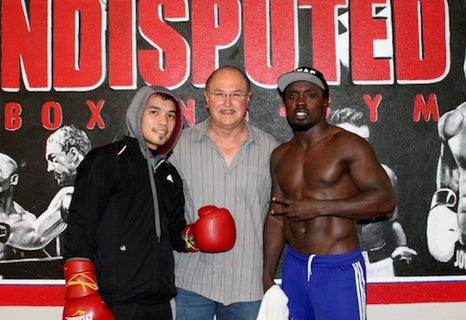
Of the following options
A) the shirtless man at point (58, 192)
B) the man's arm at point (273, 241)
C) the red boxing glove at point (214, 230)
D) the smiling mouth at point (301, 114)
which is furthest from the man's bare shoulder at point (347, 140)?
the shirtless man at point (58, 192)

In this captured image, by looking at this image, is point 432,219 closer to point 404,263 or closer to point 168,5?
point 404,263

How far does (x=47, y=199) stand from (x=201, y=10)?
1301 mm

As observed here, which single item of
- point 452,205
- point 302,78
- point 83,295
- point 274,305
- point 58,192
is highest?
point 302,78

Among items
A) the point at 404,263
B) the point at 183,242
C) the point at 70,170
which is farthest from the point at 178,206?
the point at 404,263

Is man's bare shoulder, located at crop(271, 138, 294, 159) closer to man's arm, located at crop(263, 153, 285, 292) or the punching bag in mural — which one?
man's arm, located at crop(263, 153, 285, 292)

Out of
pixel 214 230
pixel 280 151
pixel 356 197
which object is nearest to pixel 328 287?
pixel 356 197

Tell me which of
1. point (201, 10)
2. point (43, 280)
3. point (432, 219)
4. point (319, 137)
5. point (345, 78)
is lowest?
point (43, 280)

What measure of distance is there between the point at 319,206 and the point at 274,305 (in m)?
0.44

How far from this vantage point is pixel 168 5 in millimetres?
2514

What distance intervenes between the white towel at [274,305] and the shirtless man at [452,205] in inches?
39.7

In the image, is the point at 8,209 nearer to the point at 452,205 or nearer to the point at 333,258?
the point at 333,258

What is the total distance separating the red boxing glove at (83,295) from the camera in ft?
4.96

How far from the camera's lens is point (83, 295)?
1.53m

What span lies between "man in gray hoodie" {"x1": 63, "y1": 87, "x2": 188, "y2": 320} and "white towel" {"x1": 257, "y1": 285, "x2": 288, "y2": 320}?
381 millimetres
